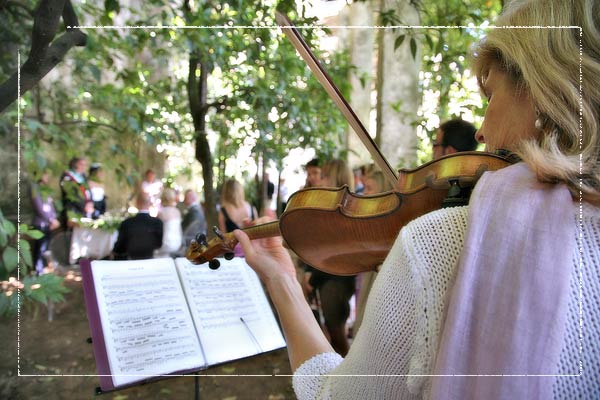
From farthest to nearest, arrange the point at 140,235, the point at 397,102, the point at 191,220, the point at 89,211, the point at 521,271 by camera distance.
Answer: the point at 191,220, the point at 89,211, the point at 140,235, the point at 397,102, the point at 521,271

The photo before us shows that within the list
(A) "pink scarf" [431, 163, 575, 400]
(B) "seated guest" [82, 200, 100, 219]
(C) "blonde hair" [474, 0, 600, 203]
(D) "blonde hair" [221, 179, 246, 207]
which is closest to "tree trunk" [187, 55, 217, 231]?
(D) "blonde hair" [221, 179, 246, 207]

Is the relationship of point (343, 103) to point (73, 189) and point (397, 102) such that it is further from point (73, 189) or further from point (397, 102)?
point (397, 102)

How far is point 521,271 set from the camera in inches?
23.2

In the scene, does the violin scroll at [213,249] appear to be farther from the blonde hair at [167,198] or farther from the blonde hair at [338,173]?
the blonde hair at [167,198]

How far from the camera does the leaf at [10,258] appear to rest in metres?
1.33

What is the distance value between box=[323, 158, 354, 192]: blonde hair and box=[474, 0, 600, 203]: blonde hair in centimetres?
266

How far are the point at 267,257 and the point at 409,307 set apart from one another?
746 mm

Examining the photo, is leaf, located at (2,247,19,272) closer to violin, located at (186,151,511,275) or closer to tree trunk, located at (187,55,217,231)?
violin, located at (186,151,511,275)

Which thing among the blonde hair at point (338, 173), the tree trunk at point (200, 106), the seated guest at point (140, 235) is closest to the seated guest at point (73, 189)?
the seated guest at point (140, 235)

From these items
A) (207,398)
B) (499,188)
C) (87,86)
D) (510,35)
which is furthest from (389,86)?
(499,188)

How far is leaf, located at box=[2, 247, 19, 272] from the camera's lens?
133 centimetres

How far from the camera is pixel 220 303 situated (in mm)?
1524

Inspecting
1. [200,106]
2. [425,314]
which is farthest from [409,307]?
[200,106]

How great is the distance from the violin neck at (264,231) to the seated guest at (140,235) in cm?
278
